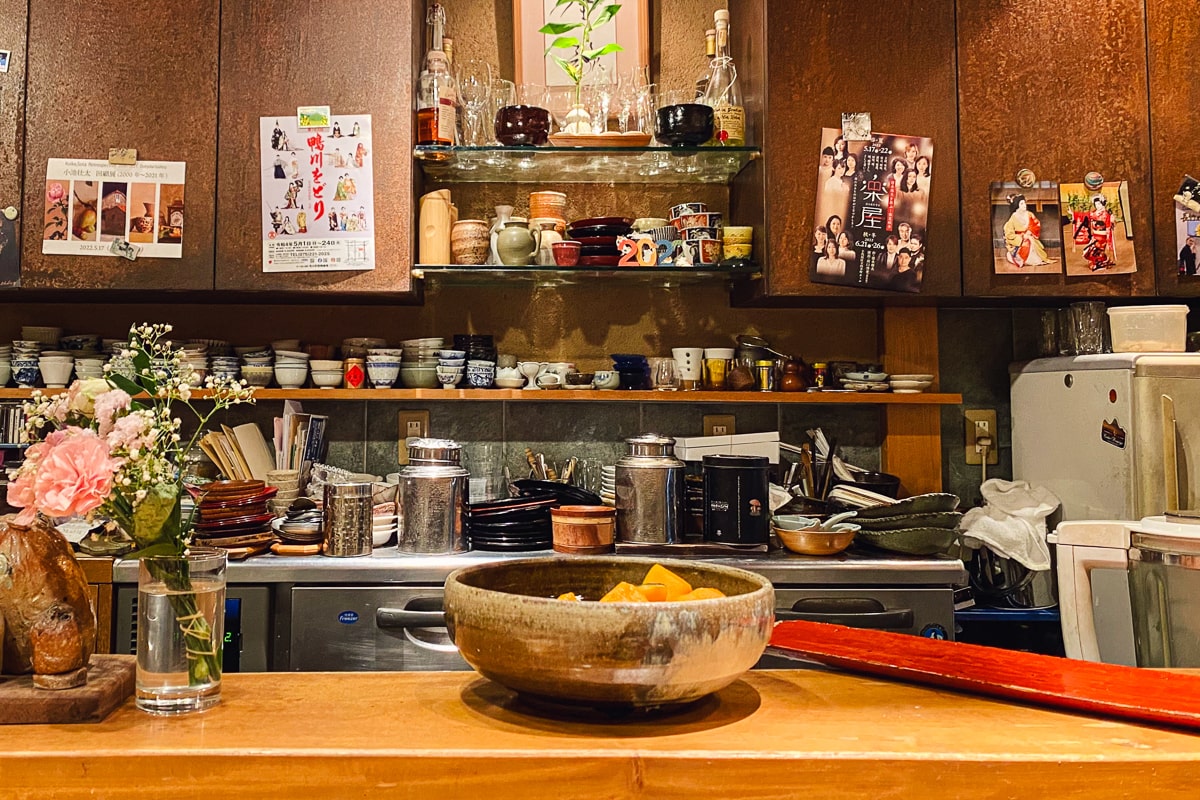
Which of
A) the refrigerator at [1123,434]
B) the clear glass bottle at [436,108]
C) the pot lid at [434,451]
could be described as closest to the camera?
the refrigerator at [1123,434]

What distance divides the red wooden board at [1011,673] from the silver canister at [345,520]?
136 centimetres

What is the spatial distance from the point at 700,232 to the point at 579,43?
0.71m

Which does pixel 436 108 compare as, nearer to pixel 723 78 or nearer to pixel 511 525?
pixel 723 78

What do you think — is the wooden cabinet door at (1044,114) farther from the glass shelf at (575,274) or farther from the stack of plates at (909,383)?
the glass shelf at (575,274)

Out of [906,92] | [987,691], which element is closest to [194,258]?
[906,92]

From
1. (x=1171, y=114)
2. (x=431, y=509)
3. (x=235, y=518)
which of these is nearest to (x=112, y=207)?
(x=235, y=518)

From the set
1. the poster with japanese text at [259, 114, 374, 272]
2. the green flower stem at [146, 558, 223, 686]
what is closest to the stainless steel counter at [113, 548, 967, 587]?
the poster with japanese text at [259, 114, 374, 272]

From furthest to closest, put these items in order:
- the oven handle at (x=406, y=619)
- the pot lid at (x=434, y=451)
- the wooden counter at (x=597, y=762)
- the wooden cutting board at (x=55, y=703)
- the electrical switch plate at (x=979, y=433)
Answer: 1. the electrical switch plate at (x=979, y=433)
2. the pot lid at (x=434, y=451)
3. the oven handle at (x=406, y=619)
4. the wooden cutting board at (x=55, y=703)
5. the wooden counter at (x=597, y=762)

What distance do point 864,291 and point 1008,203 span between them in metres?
0.47

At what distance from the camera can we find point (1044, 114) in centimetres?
252

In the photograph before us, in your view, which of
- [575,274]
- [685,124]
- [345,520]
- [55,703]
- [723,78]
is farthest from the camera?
[723,78]

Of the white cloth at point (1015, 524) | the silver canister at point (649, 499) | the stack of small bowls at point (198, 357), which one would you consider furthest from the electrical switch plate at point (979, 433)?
the stack of small bowls at point (198, 357)

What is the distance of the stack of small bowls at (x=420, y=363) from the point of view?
2.68 meters

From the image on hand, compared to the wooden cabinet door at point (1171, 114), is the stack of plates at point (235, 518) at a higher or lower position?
lower
